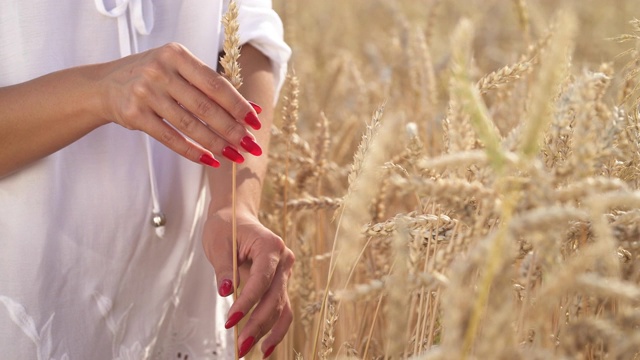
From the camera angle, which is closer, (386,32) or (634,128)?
(634,128)

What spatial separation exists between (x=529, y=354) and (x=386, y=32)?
135 inches

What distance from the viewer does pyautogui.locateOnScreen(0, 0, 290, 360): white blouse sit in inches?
43.5

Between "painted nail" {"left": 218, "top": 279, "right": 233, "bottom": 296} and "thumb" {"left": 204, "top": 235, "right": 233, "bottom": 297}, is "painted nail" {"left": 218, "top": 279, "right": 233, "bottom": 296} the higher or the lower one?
the lower one

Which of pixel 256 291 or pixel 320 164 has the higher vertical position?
pixel 320 164

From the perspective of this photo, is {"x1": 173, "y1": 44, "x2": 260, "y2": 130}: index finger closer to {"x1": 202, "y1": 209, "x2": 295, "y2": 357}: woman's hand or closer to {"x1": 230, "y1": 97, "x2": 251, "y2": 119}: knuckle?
{"x1": 230, "y1": 97, "x2": 251, "y2": 119}: knuckle

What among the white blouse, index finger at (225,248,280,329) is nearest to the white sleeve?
the white blouse

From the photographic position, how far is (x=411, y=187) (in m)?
0.59

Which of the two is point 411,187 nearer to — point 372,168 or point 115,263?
point 372,168

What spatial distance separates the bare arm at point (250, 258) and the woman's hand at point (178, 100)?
138 mm

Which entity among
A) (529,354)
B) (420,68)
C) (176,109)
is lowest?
(529,354)

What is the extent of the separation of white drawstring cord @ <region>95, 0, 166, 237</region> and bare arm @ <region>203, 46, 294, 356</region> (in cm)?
10

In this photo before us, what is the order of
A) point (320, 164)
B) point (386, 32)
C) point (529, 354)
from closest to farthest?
1. point (529, 354)
2. point (320, 164)
3. point (386, 32)

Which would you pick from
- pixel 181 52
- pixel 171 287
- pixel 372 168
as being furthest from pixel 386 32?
pixel 372 168

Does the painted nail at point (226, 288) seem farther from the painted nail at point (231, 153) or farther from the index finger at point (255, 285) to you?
the painted nail at point (231, 153)
